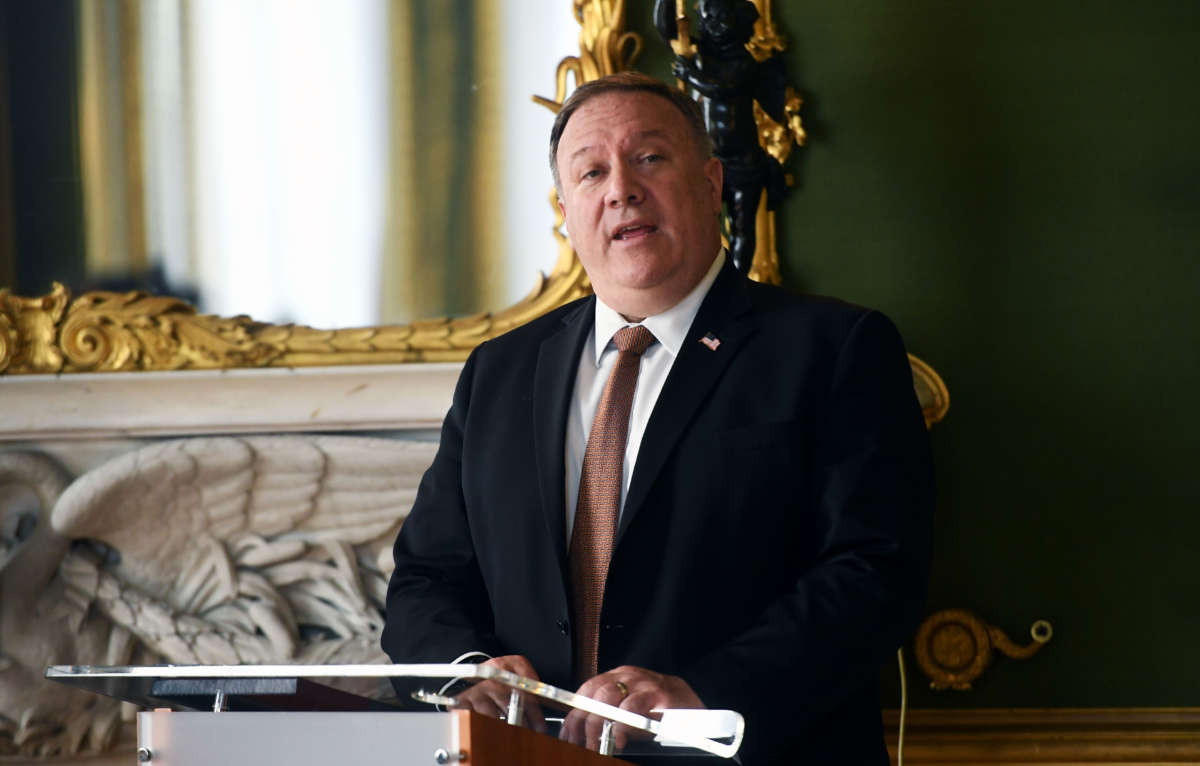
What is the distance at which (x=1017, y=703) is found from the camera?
2.83m

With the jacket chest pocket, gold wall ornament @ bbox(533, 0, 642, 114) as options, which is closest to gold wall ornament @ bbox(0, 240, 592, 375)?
gold wall ornament @ bbox(533, 0, 642, 114)

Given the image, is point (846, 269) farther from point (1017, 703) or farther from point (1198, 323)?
point (1017, 703)

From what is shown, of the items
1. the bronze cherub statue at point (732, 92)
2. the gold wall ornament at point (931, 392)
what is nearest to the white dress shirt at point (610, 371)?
the bronze cherub statue at point (732, 92)

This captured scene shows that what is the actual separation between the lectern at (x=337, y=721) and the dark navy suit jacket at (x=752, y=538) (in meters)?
0.44

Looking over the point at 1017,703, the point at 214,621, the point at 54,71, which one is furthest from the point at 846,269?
the point at 54,71

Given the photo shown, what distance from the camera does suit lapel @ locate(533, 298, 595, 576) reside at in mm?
1764

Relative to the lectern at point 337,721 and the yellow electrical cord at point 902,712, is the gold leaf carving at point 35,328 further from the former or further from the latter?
the lectern at point 337,721

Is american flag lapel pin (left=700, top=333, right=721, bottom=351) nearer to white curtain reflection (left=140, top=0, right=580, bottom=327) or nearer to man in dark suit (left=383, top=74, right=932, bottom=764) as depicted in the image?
man in dark suit (left=383, top=74, right=932, bottom=764)

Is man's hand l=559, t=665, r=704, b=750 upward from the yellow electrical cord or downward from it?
upward

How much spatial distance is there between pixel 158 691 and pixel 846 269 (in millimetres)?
2081

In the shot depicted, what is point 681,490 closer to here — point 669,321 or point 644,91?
point 669,321

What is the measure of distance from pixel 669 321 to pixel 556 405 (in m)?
0.20

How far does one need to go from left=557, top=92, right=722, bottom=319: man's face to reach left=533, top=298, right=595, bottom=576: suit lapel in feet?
0.29

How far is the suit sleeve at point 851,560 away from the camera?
1.56 metres
